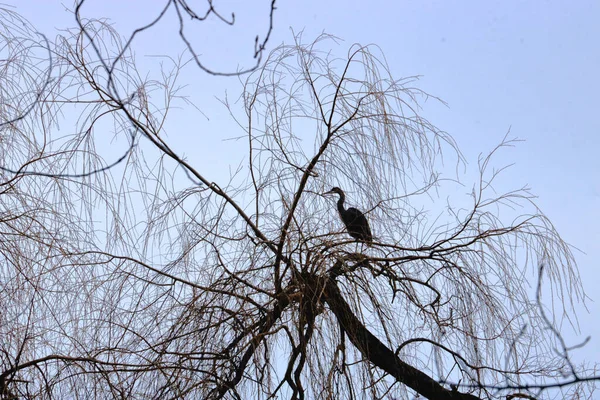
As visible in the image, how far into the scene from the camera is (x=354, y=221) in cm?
222

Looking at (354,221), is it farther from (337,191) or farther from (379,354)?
(379,354)

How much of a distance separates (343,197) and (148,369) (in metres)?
0.88

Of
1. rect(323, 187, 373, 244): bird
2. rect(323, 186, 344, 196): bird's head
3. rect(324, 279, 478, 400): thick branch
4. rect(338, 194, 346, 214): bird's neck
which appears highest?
rect(323, 186, 344, 196): bird's head

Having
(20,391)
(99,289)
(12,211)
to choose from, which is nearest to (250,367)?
(99,289)

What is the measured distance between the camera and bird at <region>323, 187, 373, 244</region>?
7.18 ft

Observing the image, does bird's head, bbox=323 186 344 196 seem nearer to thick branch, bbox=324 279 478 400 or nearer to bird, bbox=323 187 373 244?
bird, bbox=323 187 373 244

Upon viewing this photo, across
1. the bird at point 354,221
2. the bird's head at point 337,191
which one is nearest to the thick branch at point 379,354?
the bird at point 354,221

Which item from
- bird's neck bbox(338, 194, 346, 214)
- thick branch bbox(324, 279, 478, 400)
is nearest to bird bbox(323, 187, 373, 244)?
bird's neck bbox(338, 194, 346, 214)

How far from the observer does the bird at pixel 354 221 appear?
2.19 m

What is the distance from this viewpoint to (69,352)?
2111 mm

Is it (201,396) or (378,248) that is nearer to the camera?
(201,396)

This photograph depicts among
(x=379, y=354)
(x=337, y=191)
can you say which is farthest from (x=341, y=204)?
(x=379, y=354)

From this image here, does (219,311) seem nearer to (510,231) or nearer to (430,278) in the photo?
(430,278)

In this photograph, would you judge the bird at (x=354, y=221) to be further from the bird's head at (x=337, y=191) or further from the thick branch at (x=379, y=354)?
the thick branch at (x=379, y=354)
